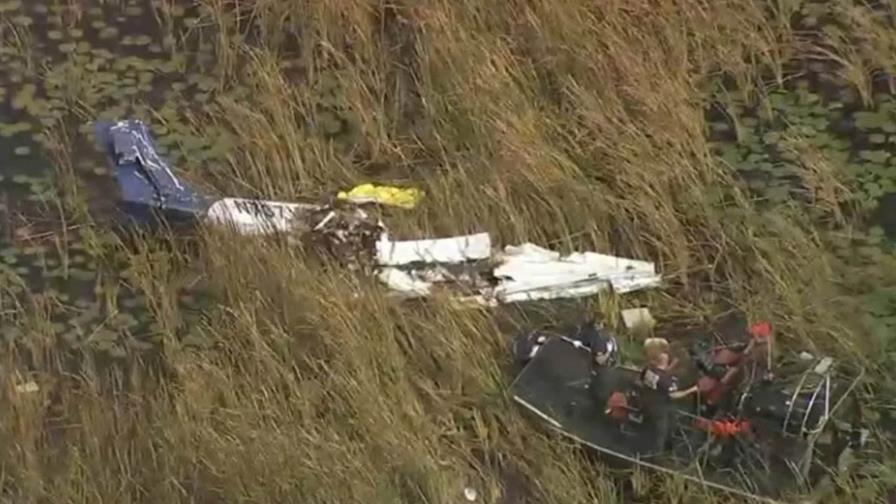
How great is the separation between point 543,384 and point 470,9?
4.35 ft

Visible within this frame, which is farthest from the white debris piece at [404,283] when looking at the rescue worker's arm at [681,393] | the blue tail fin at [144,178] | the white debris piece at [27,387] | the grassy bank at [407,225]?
the white debris piece at [27,387]

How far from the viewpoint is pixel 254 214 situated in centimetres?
361

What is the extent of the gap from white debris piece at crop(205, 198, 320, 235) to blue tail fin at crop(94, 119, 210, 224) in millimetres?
46

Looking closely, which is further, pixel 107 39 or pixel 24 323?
pixel 107 39

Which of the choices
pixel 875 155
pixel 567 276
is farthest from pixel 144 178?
pixel 875 155

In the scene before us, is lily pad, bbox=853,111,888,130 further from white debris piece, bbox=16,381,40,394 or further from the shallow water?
white debris piece, bbox=16,381,40,394

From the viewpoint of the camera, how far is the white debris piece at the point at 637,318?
129 inches

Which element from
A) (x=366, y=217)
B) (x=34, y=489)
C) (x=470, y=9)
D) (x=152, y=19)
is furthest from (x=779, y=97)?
(x=34, y=489)

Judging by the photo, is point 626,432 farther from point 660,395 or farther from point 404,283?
point 404,283

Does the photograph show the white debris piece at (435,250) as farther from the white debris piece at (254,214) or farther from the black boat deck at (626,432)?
the black boat deck at (626,432)

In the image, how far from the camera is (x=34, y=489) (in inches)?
119

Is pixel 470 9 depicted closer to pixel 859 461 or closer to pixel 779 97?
pixel 779 97

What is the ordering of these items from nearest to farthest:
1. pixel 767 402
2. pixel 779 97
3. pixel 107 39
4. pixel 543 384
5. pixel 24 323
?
pixel 767 402 < pixel 543 384 < pixel 24 323 < pixel 779 97 < pixel 107 39

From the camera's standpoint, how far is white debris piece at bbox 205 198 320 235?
140 inches
